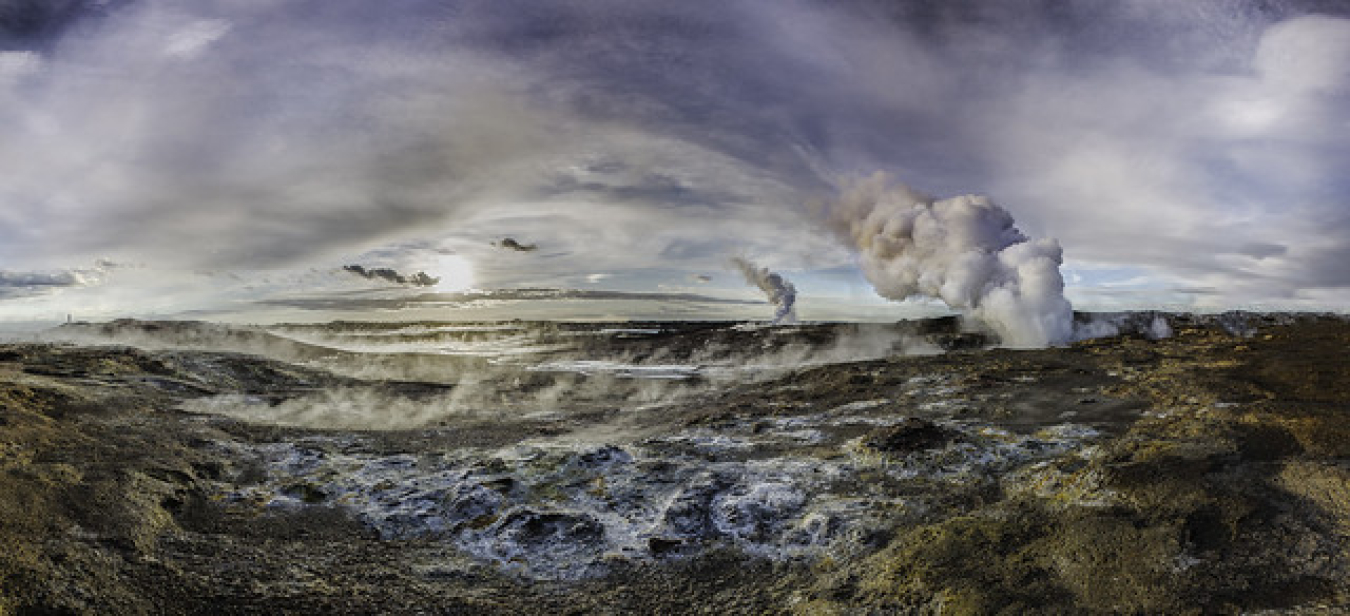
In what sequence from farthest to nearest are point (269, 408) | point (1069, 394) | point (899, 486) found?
point (269, 408) < point (1069, 394) < point (899, 486)

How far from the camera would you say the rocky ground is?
625 centimetres

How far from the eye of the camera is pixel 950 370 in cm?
2358

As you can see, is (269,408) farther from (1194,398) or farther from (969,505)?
(1194,398)

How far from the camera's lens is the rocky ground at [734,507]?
6250 mm

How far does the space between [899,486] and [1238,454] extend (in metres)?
4.38

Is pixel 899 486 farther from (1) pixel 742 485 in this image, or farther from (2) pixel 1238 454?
(2) pixel 1238 454

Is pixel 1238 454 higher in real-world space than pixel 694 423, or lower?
higher

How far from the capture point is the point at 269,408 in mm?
23016

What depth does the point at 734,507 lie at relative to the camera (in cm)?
959

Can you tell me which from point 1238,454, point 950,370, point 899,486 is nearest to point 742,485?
point 899,486

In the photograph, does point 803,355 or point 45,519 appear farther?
point 803,355

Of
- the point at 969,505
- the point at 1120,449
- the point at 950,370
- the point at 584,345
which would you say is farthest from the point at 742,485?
the point at 584,345

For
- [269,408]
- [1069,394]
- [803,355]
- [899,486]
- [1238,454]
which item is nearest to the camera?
[1238,454]

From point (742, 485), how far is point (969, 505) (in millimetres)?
3473
